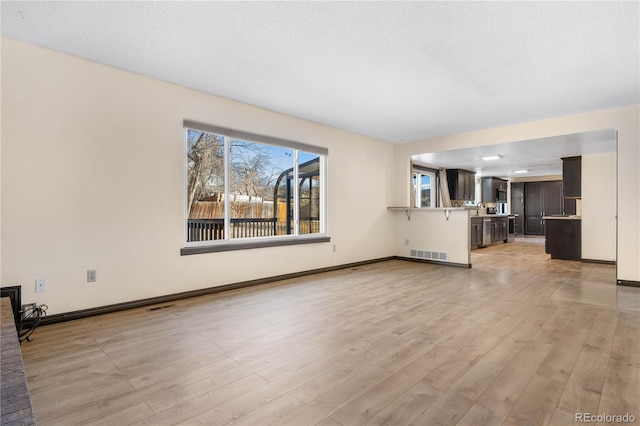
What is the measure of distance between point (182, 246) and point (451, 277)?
13.1 ft

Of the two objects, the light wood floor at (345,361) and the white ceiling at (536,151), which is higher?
the white ceiling at (536,151)

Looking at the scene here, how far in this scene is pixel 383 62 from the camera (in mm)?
3230

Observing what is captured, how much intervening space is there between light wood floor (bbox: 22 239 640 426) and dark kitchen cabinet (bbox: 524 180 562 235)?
31.3 feet

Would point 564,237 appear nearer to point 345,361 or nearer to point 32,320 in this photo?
point 345,361

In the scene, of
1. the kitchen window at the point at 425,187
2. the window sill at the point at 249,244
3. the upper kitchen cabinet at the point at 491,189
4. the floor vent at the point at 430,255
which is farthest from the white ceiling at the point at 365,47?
the upper kitchen cabinet at the point at 491,189

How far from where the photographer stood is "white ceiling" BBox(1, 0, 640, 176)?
2.42 m

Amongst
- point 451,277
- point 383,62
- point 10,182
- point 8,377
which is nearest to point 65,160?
point 10,182

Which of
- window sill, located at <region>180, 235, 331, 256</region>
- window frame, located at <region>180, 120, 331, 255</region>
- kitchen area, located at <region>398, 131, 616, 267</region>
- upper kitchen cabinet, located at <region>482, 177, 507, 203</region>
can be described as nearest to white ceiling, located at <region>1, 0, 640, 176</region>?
window frame, located at <region>180, 120, 331, 255</region>

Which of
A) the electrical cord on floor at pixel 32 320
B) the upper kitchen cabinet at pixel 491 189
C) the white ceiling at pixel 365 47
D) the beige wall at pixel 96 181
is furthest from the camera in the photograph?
the upper kitchen cabinet at pixel 491 189

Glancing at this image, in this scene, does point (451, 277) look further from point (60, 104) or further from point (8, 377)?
point (60, 104)

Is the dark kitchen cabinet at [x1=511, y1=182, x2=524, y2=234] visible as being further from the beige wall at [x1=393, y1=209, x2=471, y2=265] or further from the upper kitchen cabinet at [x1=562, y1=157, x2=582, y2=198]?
the beige wall at [x1=393, y1=209, x2=471, y2=265]

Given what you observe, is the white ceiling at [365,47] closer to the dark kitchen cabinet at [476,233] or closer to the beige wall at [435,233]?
the beige wall at [435,233]
